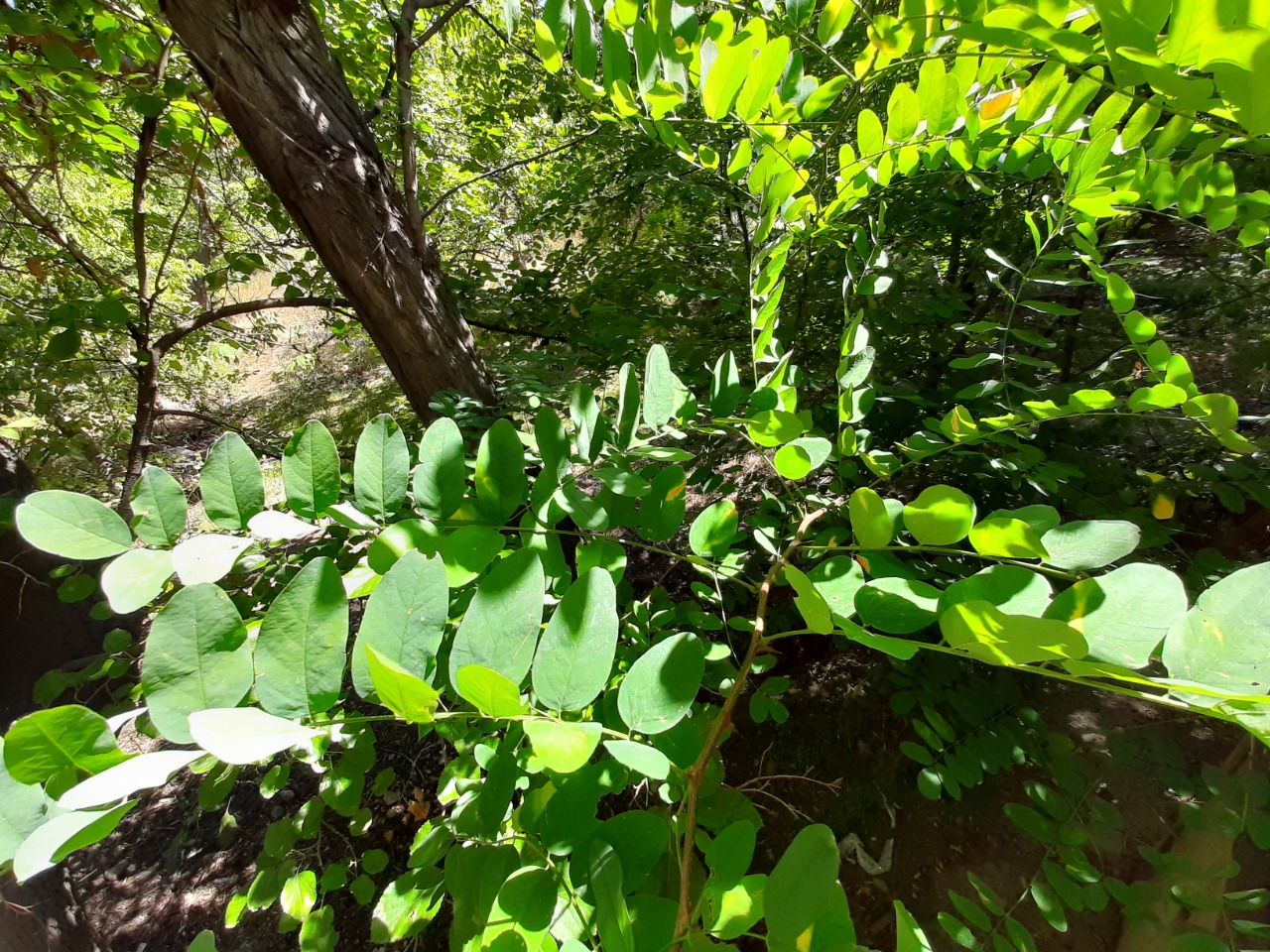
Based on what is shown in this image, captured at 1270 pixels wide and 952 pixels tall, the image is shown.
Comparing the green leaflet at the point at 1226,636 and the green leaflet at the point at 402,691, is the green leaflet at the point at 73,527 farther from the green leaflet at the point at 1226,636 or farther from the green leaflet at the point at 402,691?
the green leaflet at the point at 1226,636

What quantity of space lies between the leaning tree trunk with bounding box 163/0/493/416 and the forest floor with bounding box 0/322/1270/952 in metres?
0.85

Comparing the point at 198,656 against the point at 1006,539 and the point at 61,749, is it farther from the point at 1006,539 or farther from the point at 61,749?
the point at 1006,539

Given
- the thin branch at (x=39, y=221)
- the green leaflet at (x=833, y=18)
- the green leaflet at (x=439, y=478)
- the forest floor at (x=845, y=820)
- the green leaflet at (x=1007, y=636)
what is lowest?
the forest floor at (x=845, y=820)

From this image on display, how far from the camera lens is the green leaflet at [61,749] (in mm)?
368

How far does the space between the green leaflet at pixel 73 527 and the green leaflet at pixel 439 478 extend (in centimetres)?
28

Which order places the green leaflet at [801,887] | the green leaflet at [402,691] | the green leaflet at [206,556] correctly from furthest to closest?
1. the green leaflet at [206,556]
2. the green leaflet at [801,887]
3. the green leaflet at [402,691]

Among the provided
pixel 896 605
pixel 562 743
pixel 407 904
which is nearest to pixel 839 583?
pixel 896 605

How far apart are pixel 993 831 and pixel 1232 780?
1.95 ft

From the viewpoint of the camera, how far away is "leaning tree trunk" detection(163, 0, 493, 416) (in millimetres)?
1252

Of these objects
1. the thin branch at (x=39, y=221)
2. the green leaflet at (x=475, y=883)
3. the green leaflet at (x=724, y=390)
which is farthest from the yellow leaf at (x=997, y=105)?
the thin branch at (x=39, y=221)

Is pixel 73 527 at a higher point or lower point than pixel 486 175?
lower

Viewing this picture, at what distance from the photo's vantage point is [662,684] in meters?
0.51

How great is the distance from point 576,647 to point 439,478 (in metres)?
0.30

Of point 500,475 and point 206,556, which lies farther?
point 500,475
